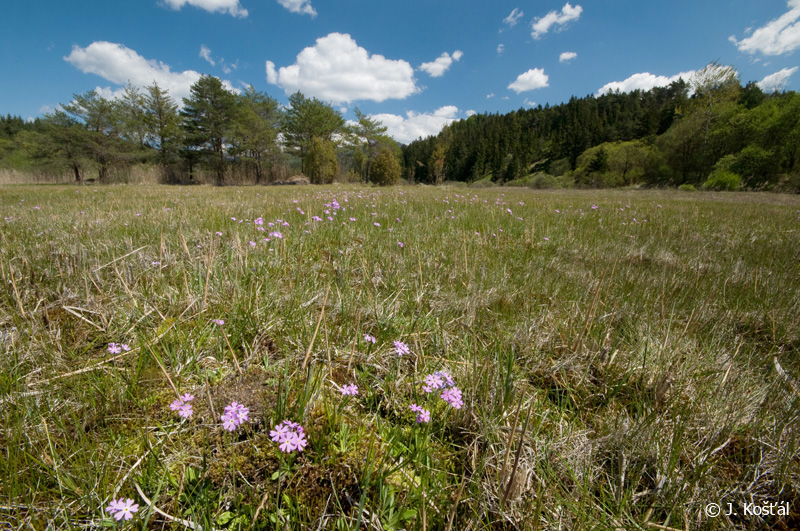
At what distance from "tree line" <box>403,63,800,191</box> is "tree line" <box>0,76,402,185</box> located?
3453cm

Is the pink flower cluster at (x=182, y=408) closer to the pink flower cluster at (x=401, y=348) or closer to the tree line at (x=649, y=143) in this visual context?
the pink flower cluster at (x=401, y=348)

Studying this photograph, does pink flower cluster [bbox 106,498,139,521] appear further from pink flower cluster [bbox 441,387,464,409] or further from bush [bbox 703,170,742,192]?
bush [bbox 703,170,742,192]

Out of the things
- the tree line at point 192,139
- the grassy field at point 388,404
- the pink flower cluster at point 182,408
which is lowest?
the grassy field at point 388,404

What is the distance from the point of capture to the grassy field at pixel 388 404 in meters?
0.87

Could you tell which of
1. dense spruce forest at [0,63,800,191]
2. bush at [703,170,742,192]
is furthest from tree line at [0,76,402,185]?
bush at [703,170,742,192]

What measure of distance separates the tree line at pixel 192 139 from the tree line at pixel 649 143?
113ft

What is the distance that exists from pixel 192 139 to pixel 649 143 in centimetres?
→ 7111

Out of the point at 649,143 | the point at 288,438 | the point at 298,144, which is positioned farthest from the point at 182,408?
the point at 649,143

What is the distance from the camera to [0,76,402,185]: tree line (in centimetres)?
2792

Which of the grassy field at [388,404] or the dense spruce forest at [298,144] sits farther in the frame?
the dense spruce forest at [298,144]

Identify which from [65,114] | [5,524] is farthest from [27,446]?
[65,114]

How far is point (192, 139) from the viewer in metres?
34.2

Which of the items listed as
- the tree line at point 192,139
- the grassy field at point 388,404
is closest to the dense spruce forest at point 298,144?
the tree line at point 192,139

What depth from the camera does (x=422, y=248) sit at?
10.7 ft
